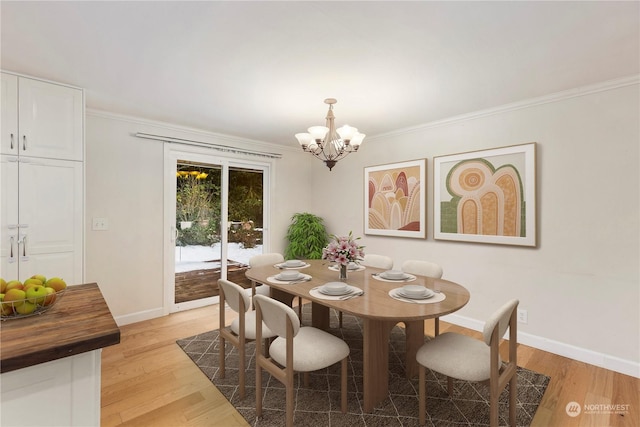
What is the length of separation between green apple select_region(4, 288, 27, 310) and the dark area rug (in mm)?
1424

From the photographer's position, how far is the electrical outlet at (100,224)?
3.19m

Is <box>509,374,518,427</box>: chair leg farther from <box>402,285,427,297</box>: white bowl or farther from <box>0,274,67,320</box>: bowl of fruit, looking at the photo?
<box>0,274,67,320</box>: bowl of fruit

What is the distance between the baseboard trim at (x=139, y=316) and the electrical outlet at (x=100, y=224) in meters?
1.01

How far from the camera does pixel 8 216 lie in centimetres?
225

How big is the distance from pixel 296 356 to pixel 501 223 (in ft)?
8.11

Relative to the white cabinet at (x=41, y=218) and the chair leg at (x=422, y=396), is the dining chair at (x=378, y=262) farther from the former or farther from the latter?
the white cabinet at (x=41, y=218)

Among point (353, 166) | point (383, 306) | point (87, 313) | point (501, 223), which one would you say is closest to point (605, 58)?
point (501, 223)

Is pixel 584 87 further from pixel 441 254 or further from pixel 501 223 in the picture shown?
pixel 441 254

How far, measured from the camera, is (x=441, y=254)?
3.55 meters

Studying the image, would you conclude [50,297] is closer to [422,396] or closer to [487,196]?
[422,396]

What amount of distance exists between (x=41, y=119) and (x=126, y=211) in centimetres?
125

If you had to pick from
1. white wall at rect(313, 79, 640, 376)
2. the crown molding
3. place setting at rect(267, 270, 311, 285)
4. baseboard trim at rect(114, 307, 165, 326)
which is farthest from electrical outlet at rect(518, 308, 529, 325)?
baseboard trim at rect(114, 307, 165, 326)

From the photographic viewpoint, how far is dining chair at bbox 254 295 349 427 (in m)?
1.71

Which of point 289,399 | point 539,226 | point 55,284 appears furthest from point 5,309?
point 539,226
